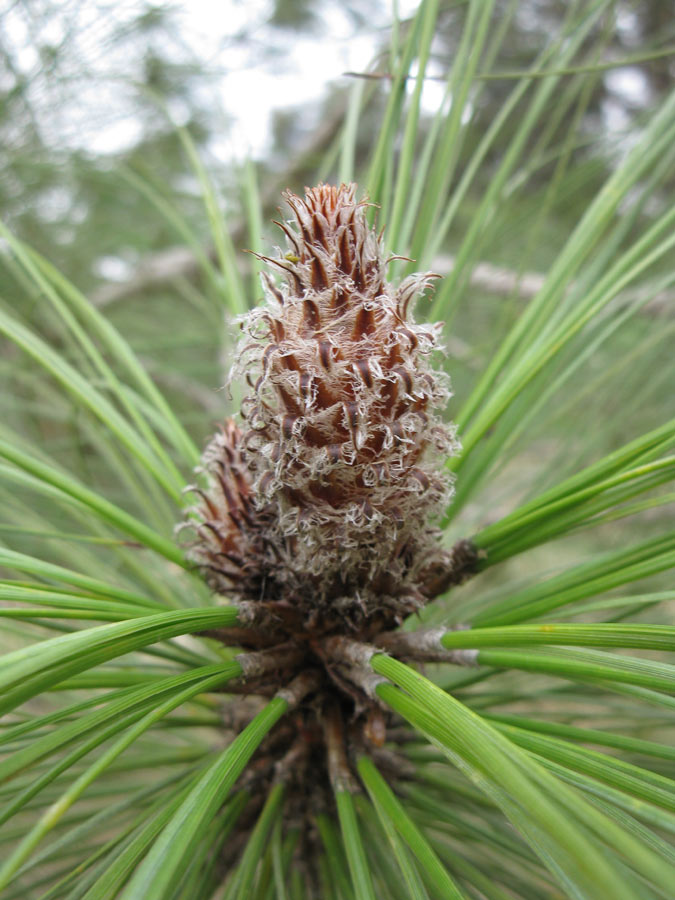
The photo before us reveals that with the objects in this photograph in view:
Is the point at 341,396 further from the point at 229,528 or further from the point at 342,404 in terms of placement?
the point at 229,528

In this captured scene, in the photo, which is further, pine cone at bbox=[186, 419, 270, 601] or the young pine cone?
pine cone at bbox=[186, 419, 270, 601]

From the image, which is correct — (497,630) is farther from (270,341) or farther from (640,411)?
(640,411)

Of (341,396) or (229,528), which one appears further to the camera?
(229,528)

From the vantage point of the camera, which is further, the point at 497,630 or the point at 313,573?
the point at 313,573

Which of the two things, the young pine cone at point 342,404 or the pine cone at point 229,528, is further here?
the pine cone at point 229,528

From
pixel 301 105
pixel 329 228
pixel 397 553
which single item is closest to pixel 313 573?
pixel 397 553

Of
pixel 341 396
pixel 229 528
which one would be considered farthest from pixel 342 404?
pixel 229 528

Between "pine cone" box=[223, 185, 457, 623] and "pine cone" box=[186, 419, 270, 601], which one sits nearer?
"pine cone" box=[223, 185, 457, 623]

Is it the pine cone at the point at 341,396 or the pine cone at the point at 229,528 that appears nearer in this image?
the pine cone at the point at 341,396
